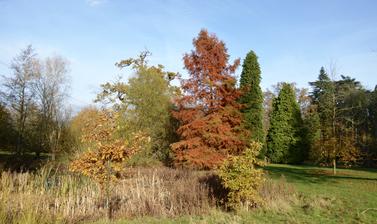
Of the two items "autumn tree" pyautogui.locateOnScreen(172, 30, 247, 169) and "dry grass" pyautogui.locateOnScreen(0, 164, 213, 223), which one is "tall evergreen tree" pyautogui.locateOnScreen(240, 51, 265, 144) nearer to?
"autumn tree" pyautogui.locateOnScreen(172, 30, 247, 169)

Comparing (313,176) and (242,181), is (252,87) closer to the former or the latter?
(313,176)

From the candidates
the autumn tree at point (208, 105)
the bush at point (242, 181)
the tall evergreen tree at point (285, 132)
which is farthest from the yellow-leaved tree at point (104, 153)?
the tall evergreen tree at point (285, 132)

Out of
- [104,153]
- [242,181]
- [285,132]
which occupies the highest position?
[285,132]

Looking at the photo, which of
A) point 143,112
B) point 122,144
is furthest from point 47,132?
point 122,144

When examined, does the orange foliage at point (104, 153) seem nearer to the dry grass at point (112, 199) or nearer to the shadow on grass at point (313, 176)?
the dry grass at point (112, 199)

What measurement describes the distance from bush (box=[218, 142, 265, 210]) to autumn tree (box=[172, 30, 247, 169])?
Answer: 264 inches

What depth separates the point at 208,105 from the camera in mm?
16688

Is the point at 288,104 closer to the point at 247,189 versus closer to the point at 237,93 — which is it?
the point at 237,93

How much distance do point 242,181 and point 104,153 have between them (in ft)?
11.9

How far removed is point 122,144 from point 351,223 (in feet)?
17.6

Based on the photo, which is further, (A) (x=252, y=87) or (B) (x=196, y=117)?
(A) (x=252, y=87)

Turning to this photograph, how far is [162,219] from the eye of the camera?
830cm

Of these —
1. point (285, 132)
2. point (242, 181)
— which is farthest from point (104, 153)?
point (285, 132)

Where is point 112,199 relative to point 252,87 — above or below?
below
